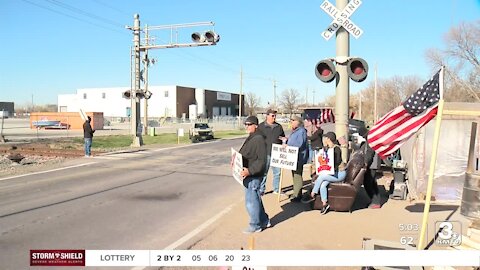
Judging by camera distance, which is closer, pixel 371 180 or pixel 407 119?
pixel 407 119

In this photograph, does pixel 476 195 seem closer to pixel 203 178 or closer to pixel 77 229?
pixel 77 229

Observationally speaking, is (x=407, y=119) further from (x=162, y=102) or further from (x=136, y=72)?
(x=162, y=102)

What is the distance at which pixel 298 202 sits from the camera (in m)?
9.05

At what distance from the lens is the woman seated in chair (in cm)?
791

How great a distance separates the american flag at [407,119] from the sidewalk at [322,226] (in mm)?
1361

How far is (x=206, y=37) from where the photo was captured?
23516 millimetres

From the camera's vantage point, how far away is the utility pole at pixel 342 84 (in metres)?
8.69

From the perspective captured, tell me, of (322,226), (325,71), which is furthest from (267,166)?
(325,71)

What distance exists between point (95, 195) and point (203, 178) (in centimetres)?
395

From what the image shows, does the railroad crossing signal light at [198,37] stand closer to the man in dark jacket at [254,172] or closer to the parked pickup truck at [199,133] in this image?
the parked pickup truck at [199,133]

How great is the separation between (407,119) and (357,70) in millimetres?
3047

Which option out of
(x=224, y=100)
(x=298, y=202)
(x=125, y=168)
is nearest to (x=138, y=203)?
(x=298, y=202)

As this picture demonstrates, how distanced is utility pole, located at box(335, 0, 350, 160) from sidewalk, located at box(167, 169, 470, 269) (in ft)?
5.30

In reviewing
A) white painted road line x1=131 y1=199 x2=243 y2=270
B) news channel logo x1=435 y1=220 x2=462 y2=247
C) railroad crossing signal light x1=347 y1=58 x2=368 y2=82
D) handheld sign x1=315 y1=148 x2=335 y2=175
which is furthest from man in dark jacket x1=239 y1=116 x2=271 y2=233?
railroad crossing signal light x1=347 y1=58 x2=368 y2=82
